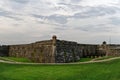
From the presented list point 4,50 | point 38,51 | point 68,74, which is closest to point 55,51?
point 38,51

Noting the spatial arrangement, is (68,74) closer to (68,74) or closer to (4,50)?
(68,74)

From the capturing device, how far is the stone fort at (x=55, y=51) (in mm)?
36756

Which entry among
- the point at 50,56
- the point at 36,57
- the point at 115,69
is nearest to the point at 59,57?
the point at 50,56

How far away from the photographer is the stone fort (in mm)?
36756

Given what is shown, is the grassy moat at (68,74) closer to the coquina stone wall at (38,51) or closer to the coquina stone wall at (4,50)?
the coquina stone wall at (38,51)

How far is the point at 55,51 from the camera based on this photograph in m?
36.5

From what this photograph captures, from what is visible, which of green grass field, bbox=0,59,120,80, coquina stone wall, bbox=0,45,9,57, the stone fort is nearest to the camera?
green grass field, bbox=0,59,120,80

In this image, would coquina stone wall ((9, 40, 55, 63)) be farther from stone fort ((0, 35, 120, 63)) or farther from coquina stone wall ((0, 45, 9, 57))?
coquina stone wall ((0, 45, 9, 57))

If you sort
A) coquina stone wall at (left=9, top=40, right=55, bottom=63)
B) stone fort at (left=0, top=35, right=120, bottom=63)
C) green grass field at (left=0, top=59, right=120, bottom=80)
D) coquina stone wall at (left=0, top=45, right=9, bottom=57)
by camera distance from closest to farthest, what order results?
1. green grass field at (left=0, top=59, right=120, bottom=80)
2. stone fort at (left=0, top=35, right=120, bottom=63)
3. coquina stone wall at (left=9, top=40, right=55, bottom=63)
4. coquina stone wall at (left=0, top=45, right=9, bottom=57)

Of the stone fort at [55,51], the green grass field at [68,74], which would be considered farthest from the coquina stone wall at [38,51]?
the green grass field at [68,74]

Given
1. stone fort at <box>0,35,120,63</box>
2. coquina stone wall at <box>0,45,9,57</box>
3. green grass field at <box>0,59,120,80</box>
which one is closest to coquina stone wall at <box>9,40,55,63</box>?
stone fort at <box>0,35,120,63</box>

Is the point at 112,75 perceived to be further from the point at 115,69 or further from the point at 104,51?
the point at 104,51

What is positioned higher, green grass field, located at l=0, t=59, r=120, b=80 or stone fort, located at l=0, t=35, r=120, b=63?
stone fort, located at l=0, t=35, r=120, b=63

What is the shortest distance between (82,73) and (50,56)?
12.5 metres
